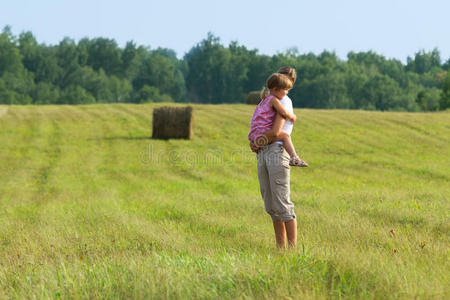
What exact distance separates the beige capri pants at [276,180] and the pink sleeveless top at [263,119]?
0.57 feet

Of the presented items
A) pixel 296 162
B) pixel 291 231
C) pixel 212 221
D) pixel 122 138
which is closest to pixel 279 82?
pixel 296 162

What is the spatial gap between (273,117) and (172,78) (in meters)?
110

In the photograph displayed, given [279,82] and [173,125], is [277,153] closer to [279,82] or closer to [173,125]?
[279,82]

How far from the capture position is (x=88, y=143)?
21047 mm

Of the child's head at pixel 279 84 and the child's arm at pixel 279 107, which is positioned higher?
the child's head at pixel 279 84

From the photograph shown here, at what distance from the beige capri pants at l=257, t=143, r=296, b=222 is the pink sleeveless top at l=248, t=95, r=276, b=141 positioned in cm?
17

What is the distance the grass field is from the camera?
3488 millimetres

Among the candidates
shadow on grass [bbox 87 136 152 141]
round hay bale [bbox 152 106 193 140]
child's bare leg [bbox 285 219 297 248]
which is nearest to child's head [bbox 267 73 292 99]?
child's bare leg [bbox 285 219 297 248]

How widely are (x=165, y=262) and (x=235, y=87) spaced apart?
4256 inches

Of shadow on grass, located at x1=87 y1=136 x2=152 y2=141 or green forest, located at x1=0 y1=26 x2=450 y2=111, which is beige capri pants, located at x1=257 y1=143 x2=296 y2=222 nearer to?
shadow on grass, located at x1=87 y1=136 x2=152 y2=141

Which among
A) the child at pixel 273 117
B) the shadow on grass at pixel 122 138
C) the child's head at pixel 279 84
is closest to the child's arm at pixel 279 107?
the child at pixel 273 117

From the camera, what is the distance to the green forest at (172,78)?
296 feet

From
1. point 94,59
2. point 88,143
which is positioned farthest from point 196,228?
point 94,59

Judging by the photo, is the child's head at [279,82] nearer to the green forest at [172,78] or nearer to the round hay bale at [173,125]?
the round hay bale at [173,125]
